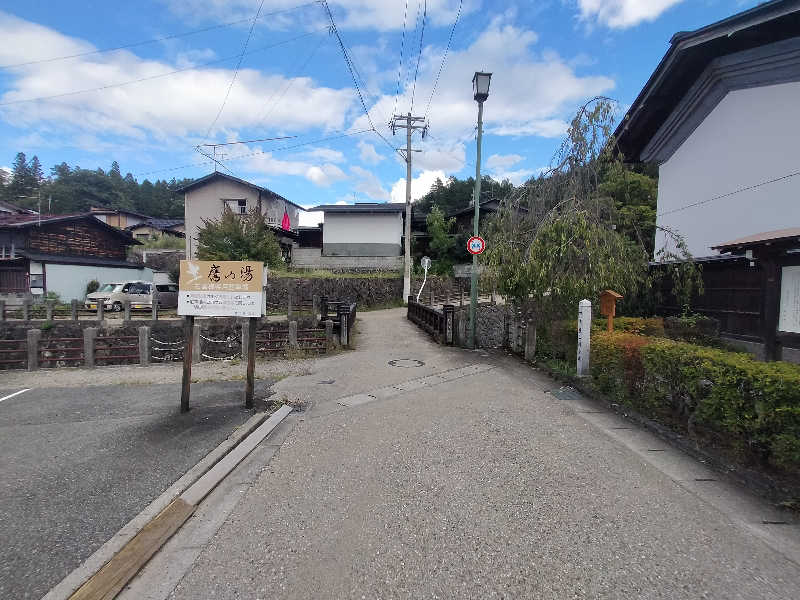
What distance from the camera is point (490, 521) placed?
9.75 ft

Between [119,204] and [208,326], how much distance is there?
65999 millimetres

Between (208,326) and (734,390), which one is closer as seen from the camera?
(734,390)

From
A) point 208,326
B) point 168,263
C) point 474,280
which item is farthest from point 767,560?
point 168,263

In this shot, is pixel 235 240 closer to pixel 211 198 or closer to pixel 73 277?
pixel 73 277

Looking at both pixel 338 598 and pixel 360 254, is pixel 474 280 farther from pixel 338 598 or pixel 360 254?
pixel 360 254

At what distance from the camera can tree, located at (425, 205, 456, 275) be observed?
2998cm

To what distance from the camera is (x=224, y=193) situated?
3042 centimetres

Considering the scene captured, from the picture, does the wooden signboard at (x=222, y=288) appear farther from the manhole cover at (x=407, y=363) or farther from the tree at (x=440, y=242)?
the tree at (x=440, y=242)

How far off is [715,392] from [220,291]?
238 inches

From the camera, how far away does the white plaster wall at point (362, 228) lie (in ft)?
99.8

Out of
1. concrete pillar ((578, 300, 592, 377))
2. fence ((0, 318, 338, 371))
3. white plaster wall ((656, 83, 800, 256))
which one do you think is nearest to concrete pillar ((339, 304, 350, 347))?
fence ((0, 318, 338, 371))

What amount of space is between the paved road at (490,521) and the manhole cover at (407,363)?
3517mm

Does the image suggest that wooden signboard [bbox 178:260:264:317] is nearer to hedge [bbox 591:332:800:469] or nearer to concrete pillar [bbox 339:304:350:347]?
hedge [bbox 591:332:800:469]

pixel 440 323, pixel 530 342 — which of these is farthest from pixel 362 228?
pixel 530 342
